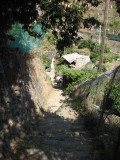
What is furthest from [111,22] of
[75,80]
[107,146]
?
[107,146]

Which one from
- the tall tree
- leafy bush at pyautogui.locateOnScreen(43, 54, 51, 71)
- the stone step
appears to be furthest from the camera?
leafy bush at pyautogui.locateOnScreen(43, 54, 51, 71)

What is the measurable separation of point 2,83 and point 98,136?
355 cm

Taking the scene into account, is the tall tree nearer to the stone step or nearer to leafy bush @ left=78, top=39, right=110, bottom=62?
the stone step

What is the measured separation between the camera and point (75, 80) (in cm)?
1805

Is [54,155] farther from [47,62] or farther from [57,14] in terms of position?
[47,62]

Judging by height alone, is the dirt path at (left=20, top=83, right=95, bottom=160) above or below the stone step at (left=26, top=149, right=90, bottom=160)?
below

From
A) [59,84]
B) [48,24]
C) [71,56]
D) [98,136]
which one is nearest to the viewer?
[48,24]

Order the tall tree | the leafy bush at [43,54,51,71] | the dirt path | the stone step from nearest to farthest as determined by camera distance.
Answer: the tall tree
the stone step
the dirt path
the leafy bush at [43,54,51,71]

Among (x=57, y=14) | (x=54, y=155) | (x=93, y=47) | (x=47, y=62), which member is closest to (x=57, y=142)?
(x=54, y=155)

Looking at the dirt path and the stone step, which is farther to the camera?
the dirt path

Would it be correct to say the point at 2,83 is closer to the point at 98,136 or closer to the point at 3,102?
the point at 3,102

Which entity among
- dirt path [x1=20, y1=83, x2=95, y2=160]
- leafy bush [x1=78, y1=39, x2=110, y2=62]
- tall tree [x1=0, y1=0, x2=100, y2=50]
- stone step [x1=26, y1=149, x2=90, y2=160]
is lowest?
leafy bush [x1=78, y1=39, x2=110, y2=62]

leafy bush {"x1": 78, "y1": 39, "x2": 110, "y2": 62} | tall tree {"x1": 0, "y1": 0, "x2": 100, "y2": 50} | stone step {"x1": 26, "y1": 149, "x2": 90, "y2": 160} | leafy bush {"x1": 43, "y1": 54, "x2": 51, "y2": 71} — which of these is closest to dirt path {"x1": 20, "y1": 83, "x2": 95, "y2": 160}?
stone step {"x1": 26, "y1": 149, "x2": 90, "y2": 160}

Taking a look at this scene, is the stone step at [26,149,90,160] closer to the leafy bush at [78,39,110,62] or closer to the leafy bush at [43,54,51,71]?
the leafy bush at [43,54,51,71]
